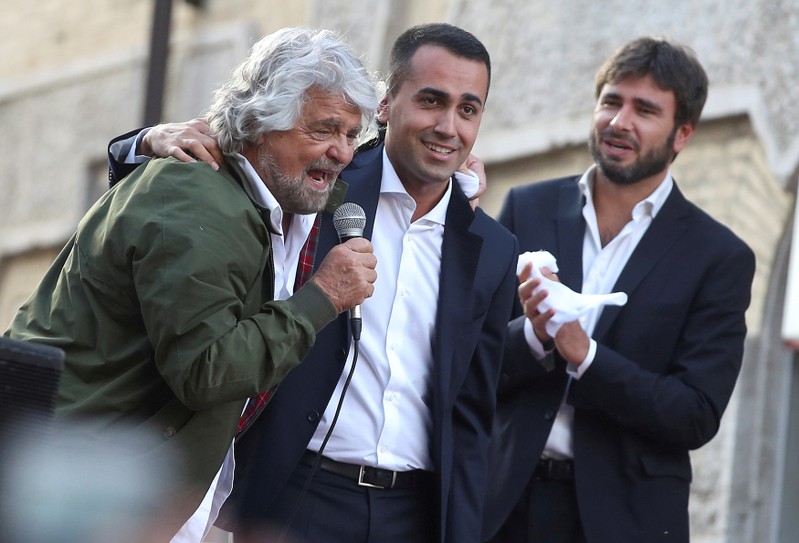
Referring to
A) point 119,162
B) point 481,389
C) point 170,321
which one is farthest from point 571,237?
point 170,321

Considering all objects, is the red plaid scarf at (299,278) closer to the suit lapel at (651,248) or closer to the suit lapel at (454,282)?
the suit lapel at (454,282)

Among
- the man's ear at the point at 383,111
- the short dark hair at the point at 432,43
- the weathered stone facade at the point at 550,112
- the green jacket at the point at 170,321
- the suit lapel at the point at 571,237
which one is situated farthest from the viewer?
the weathered stone facade at the point at 550,112

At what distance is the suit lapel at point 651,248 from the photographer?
4336 millimetres

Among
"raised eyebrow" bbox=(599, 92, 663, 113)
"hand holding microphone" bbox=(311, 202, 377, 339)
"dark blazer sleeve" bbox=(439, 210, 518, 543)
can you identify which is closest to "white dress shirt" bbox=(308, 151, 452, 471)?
"dark blazer sleeve" bbox=(439, 210, 518, 543)

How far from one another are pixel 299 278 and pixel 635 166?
1.45 m

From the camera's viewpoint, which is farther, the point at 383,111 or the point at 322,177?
A: the point at 383,111

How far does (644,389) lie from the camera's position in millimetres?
4172

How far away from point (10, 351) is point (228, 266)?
721mm

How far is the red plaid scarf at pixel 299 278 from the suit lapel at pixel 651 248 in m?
1.16

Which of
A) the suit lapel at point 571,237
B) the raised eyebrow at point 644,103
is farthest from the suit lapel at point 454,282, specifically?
the raised eyebrow at point 644,103

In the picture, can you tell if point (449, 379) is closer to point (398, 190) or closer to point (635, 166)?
point (398, 190)

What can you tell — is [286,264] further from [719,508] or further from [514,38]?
[514,38]

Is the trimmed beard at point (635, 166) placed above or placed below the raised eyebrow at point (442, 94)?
below

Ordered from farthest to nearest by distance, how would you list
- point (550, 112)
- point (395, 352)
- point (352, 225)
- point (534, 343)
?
point (550, 112), point (534, 343), point (395, 352), point (352, 225)
